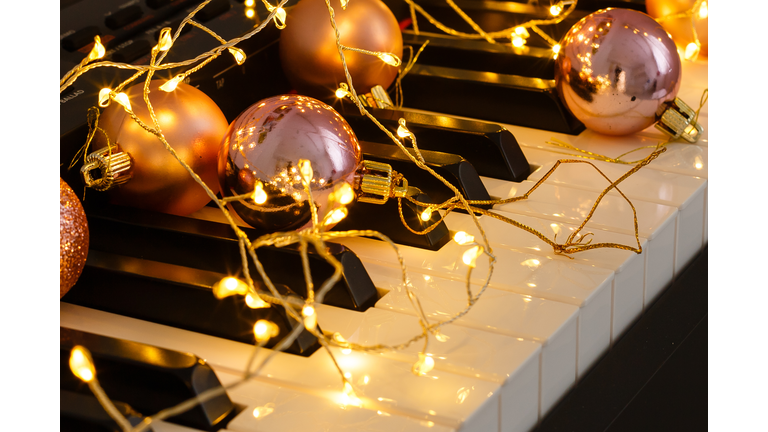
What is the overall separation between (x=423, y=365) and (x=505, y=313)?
111mm

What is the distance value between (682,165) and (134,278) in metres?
0.68

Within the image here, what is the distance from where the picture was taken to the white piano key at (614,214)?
34.1 inches

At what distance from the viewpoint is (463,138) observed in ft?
3.28

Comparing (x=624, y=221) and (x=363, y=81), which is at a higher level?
(x=363, y=81)

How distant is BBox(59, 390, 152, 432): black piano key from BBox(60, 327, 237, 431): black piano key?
0.06ft

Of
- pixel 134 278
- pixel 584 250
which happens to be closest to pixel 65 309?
pixel 134 278

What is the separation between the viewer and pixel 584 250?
0.82 meters

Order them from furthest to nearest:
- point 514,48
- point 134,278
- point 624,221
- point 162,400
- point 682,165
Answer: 1. point 514,48
2. point 682,165
3. point 624,221
4. point 134,278
5. point 162,400

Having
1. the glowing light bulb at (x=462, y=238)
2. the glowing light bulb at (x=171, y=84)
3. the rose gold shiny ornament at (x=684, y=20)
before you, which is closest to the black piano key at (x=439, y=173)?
the glowing light bulb at (x=462, y=238)

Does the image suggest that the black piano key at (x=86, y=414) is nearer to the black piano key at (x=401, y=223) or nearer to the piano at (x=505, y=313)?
the piano at (x=505, y=313)

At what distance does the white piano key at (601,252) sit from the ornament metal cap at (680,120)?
0.26m

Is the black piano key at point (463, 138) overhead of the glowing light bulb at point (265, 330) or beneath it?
overhead

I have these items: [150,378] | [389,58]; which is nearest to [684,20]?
[389,58]

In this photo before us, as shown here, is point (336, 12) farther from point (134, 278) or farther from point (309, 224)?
point (134, 278)
